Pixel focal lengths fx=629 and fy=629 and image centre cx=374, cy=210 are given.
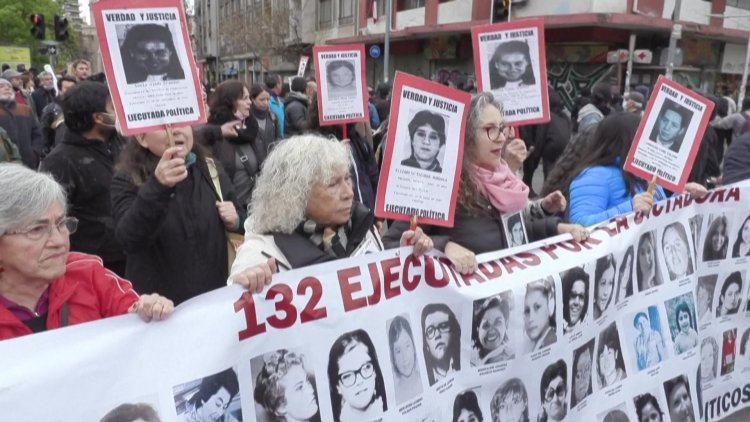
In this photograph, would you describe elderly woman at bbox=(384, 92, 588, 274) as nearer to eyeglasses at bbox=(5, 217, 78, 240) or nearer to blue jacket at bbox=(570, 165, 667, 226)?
blue jacket at bbox=(570, 165, 667, 226)

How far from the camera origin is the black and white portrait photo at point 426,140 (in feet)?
7.39

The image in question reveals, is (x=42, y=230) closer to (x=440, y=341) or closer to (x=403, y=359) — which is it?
(x=403, y=359)

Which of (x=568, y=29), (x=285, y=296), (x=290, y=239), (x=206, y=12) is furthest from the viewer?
(x=206, y=12)

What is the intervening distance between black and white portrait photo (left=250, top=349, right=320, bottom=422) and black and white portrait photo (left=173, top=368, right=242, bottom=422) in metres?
0.07

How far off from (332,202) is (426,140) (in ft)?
1.34

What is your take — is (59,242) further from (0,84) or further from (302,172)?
(0,84)

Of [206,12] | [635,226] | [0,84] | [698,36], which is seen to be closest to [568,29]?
[698,36]

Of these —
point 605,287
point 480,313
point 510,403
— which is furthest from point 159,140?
point 605,287

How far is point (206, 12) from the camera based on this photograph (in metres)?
67.4

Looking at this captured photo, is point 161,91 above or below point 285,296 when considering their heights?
above

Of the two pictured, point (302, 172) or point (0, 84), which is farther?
point (0, 84)

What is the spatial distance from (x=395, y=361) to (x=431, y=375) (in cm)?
16

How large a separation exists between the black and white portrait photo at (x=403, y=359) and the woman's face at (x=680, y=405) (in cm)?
145

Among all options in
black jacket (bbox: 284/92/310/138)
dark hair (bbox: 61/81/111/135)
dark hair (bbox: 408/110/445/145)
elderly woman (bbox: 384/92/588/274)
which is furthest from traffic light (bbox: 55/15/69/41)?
dark hair (bbox: 408/110/445/145)
